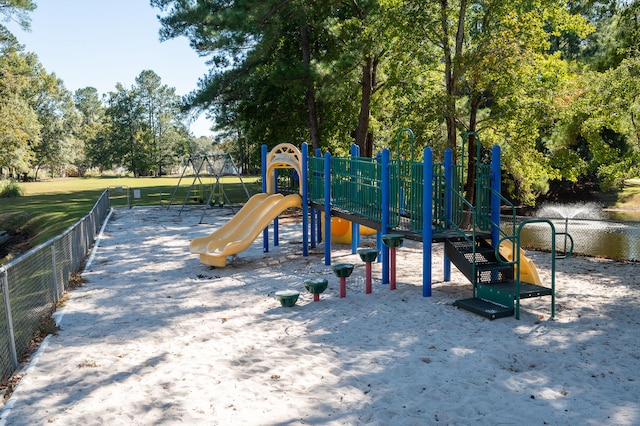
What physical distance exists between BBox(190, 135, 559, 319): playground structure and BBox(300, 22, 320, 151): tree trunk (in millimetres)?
9389

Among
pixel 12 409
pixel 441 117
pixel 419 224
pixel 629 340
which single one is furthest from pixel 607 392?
pixel 441 117

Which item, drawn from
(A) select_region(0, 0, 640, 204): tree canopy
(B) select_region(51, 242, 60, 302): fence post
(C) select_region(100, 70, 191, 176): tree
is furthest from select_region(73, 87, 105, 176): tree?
(B) select_region(51, 242, 60, 302): fence post

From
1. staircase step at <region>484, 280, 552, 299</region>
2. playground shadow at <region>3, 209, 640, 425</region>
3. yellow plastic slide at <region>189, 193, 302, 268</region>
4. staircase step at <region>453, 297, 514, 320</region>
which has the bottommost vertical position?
playground shadow at <region>3, 209, 640, 425</region>

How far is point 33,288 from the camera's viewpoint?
31.4 feet

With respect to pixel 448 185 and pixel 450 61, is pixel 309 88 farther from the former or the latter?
pixel 448 185

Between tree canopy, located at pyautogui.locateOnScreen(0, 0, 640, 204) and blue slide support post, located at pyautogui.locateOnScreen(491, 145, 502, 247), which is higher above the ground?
tree canopy, located at pyautogui.locateOnScreen(0, 0, 640, 204)

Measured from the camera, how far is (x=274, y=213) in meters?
13.0

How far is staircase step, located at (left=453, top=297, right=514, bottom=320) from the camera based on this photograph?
25.7 ft

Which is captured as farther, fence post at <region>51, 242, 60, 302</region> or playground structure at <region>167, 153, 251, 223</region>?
playground structure at <region>167, 153, 251, 223</region>

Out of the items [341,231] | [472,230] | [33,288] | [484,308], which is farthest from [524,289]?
[33,288]

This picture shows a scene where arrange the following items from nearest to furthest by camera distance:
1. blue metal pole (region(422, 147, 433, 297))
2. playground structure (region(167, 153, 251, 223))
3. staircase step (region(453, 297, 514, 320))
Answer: staircase step (region(453, 297, 514, 320)) → blue metal pole (region(422, 147, 433, 297)) → playground structure (region(167, 153, 251, 223))

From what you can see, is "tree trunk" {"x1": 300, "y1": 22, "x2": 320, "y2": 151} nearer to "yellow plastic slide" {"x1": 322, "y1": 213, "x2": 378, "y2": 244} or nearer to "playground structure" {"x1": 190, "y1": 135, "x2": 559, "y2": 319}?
"yellow plastic slide" {"x1": 322, "y1": 213, "x2": 378, "y2": 244}

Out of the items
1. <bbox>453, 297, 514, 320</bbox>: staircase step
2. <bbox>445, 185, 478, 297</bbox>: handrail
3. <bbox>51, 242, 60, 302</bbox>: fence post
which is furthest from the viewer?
<bbox>51, 242, 60, 302</bbox>: fence post

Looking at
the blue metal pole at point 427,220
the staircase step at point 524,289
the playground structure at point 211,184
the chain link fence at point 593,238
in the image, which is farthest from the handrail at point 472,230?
the playground structure at point 211,184
